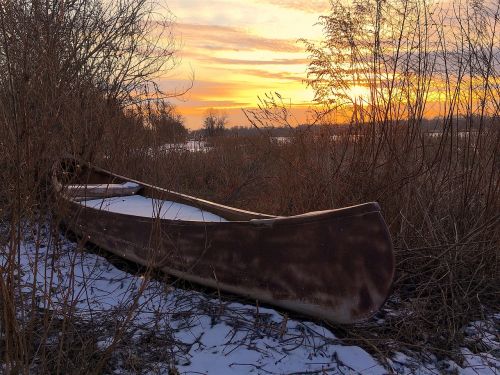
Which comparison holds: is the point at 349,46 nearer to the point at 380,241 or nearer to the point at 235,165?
the point at 380,241

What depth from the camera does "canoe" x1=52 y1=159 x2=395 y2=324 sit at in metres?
2.68

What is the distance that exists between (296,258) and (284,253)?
89 millimetres

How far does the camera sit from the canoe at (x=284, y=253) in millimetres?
2676

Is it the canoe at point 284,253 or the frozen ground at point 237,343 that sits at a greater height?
the canoe at point 284,253

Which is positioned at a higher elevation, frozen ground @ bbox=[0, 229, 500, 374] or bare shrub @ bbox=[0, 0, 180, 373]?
bare shrub @ bbox=[0, 0, 180, 373]

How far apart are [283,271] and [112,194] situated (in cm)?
327

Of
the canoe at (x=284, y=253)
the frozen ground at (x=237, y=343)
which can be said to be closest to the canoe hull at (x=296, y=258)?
the canoe at (x=284, y=253)

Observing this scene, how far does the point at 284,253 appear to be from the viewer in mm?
3033

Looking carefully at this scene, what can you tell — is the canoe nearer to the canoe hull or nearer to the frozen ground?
the canoe hull

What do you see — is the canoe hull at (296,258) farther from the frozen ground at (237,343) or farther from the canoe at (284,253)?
the frozen ground at (237,343)

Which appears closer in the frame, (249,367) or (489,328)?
(249,367)

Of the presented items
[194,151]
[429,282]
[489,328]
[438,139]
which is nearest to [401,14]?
[438,139]

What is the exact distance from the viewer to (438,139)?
401cm

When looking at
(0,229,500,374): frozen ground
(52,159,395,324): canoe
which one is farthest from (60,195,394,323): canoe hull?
(0,229,500,374): frozen ground
